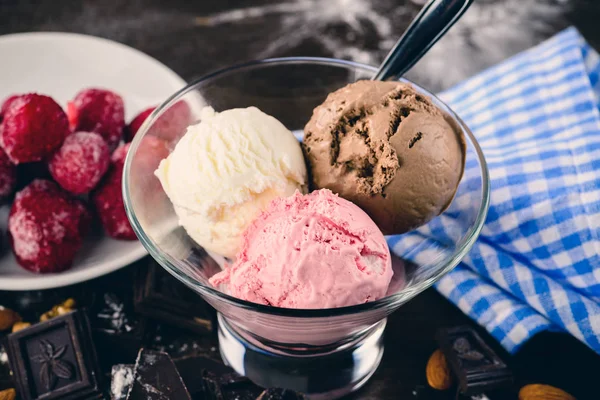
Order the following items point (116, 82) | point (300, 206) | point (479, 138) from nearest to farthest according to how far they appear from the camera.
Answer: point (300, 206) < point (479, 138) < point (116, 82)

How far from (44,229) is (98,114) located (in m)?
0.27

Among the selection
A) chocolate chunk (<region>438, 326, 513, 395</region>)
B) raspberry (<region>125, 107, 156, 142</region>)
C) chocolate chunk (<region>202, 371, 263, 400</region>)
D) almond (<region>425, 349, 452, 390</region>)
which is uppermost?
raspberry (<region>125, 107, 156, 142</region>)

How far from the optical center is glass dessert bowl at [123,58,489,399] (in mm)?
856

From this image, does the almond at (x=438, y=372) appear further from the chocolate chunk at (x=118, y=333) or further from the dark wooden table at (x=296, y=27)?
the dark wooden table at (x=296, y=27)

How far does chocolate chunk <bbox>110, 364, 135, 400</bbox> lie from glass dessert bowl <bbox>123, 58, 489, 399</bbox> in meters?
0.17

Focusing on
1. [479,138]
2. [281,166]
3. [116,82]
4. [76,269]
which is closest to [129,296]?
[76,269]

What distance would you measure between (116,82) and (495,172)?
96 cm

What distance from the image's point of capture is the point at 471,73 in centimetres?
149

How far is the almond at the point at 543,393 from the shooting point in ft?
3.03

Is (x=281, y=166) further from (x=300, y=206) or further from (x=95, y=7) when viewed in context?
(x=95, y=7)

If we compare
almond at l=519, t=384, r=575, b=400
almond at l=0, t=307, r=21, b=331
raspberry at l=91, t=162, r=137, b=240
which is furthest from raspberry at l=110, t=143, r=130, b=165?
almond at l=519, t=384, r=575, b=400

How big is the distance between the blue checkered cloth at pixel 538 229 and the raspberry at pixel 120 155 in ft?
1.80

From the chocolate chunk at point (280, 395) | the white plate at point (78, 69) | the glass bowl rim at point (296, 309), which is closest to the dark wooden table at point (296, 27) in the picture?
the white plate at point (78, 69)

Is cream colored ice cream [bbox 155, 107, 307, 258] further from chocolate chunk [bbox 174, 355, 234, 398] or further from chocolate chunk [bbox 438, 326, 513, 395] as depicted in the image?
chocolate chunk [bbox 438, 326, 513, 395]
